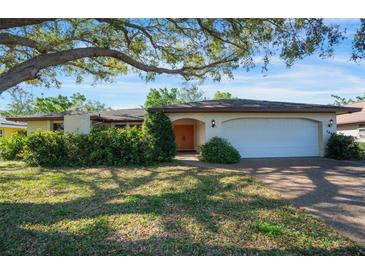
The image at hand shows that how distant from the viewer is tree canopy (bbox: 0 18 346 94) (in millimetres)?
7427

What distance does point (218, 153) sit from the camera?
1214 cm

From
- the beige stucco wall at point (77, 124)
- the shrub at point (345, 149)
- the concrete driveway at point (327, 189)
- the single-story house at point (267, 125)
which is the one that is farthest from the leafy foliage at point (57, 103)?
the concrete driveway at point (327, 189)

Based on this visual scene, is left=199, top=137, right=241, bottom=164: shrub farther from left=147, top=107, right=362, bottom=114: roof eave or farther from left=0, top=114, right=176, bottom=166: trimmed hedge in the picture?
left=0, top=114, right=176, bottom=166: trimmed hedge

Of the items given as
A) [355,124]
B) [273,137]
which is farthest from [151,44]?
[355,124]

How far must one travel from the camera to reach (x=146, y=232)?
13.8 feet

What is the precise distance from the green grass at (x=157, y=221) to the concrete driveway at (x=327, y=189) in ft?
1.33

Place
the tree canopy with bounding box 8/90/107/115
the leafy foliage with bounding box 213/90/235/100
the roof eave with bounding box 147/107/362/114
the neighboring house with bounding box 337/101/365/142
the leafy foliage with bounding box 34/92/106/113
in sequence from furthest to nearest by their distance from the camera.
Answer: the leafy foliage with bounding box 213/90/235/100 → the leafy foliage with bounding box 34/92/106/113 → the tree canopy with bounding box 8/90/107/115 → the neighboring house with bounding box 337/101/365/142 → the roof eave with bounding box 147/107/362/114

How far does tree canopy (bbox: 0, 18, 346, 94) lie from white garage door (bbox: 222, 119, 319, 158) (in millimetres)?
3100

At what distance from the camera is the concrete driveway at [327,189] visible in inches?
186

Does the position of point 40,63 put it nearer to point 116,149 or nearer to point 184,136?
point 116,149

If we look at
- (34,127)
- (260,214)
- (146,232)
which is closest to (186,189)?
(260,214)

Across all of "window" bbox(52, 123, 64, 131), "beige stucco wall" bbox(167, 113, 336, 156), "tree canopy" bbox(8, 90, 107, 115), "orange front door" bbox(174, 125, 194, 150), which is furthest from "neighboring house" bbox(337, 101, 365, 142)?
"tree canopy" bbox(8, 90, 107, 115)
